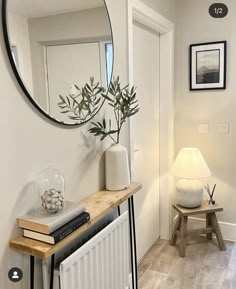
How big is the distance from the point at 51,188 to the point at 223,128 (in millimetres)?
2078

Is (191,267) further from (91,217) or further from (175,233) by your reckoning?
(91,217)

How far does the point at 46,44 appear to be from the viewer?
1.38m

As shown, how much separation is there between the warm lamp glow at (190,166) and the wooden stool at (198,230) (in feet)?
1.02

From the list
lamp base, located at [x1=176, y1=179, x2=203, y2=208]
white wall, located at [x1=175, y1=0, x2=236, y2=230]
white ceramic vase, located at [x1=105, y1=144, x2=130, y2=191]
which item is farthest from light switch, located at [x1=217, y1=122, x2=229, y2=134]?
white ceramic vase, located at [x1=105, y1=144, x2=130, y2=191]

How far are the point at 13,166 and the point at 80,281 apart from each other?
2.18 feet

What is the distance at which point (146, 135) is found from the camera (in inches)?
107

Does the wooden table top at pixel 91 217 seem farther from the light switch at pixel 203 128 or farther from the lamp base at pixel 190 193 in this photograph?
the light switch at pixel 203 128

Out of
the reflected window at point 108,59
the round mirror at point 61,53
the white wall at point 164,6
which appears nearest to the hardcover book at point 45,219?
the round mirror at point 61,53

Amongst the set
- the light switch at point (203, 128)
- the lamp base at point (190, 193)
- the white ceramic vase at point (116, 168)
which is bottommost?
the lamp base at point (190, 193)

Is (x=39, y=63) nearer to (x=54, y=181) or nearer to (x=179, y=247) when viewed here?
(x=54, y=181)

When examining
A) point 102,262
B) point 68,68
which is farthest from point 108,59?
point 102,262

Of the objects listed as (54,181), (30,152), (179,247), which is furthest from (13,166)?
(179,247)

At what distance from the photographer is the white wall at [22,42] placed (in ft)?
3.91

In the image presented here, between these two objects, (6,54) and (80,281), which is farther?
(80,281)
